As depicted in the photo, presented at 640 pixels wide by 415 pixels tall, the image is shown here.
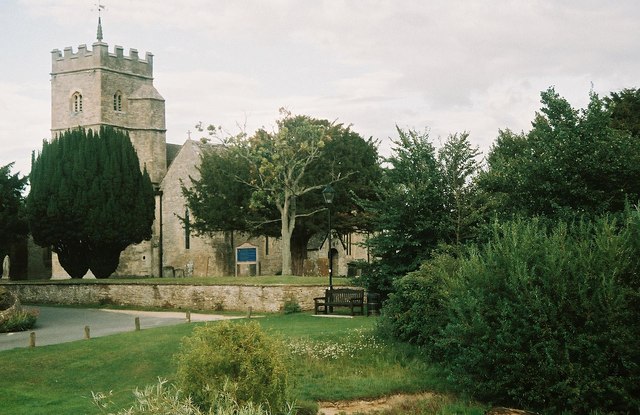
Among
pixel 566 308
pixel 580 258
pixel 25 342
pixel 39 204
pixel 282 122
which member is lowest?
pixel 25 342

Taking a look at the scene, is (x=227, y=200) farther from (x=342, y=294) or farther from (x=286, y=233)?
(x=342, y=294)

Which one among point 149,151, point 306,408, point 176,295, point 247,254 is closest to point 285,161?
point 247,254

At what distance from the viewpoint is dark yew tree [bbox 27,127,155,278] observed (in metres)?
41.4

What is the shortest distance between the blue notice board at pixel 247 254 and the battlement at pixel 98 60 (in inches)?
793

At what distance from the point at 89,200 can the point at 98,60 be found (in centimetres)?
1557

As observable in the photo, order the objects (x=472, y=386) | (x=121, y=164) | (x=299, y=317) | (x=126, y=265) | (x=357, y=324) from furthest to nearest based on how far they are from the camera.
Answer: (x=126, y=265), (x=121, y=164), (x=299, y=317), (x=357, y=324), (x=472, y=386)

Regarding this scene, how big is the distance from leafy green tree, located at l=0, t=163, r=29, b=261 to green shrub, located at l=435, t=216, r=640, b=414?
41.3m

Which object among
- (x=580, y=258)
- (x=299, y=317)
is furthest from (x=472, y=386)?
(x=299, y=317)

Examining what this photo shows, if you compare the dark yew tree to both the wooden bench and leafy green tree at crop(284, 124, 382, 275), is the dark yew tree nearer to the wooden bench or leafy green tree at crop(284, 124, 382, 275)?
Answer: leafy green tree at crop(284, 124, 382, 275)

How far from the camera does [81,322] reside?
2741cm

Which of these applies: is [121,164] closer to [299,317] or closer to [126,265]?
[126,265]

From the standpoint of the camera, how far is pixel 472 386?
513 inches

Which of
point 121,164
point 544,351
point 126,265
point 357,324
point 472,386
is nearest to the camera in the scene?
point 544,351

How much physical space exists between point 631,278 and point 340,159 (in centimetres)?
3009
